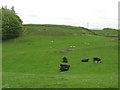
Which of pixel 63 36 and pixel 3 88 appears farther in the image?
pixel 63 36

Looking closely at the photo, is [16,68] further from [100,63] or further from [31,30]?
[31,30]

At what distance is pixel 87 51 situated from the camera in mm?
77938

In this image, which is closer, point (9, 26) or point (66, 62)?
point (66, 62)

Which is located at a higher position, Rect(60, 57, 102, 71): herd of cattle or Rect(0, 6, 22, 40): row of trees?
Rect(0, 6, 22, 40): row of trees

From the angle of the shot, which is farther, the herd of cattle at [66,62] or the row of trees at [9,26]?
the row of trees at [9,26]

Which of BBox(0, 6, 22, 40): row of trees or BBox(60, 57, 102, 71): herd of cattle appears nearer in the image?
BBox(60, 57, 102, 71): herd of cattle

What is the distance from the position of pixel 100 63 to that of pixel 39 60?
49.6 ft

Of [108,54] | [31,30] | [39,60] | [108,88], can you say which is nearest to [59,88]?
[108,88]

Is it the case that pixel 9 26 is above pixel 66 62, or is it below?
above

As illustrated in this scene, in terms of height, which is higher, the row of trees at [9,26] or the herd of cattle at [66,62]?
the row of trees at [9,26]

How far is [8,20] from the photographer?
11356 centimetres

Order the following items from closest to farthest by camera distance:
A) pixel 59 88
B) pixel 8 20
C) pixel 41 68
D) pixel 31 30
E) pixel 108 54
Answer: pixel 59 88 → pixel 41 68 → pixel 108 54 → pixel 8 20 → pixel 31 30

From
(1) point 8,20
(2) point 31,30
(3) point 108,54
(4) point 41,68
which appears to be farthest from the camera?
(2) point 31,30

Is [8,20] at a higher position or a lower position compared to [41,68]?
higher
